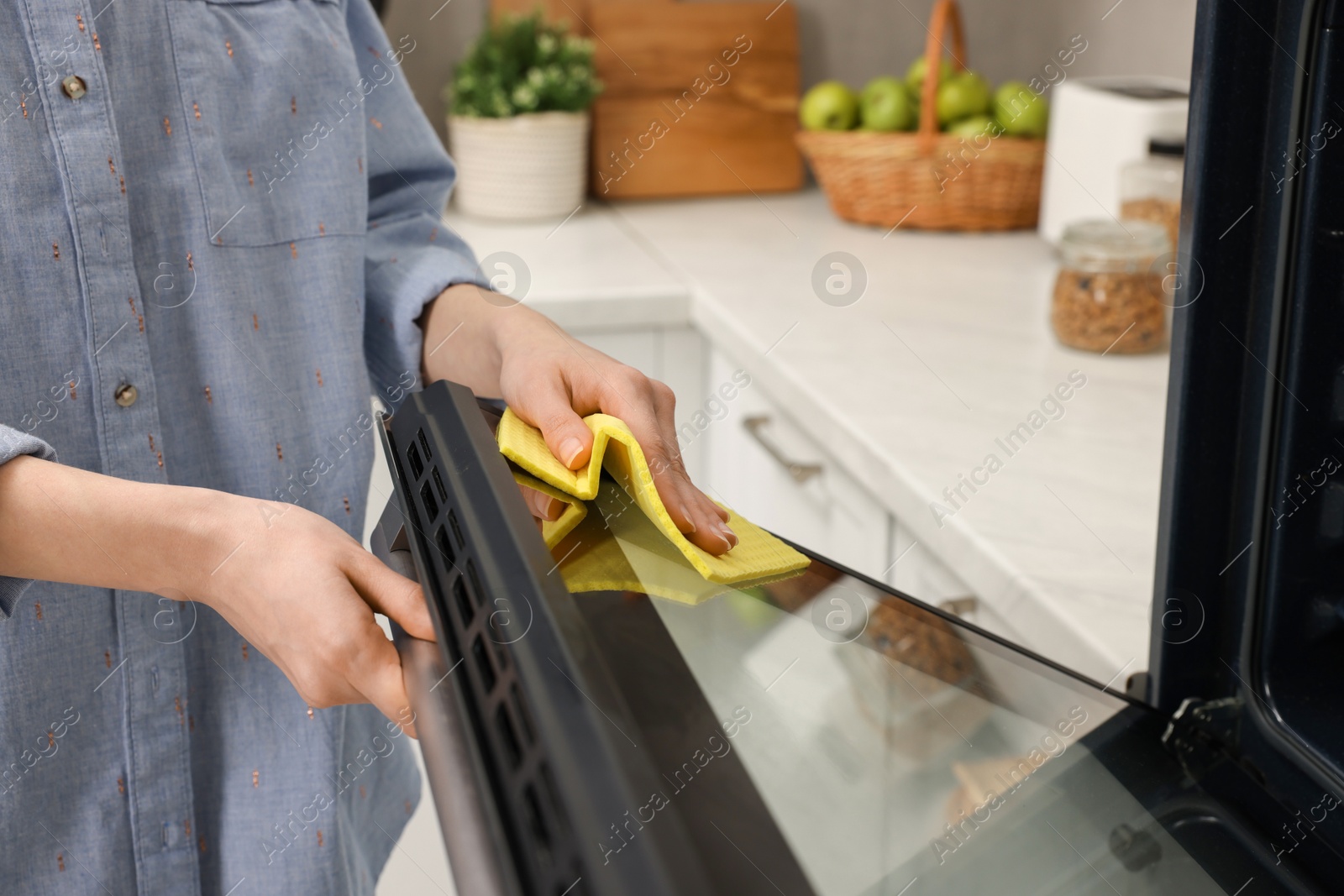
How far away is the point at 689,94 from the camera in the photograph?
5.96 ft

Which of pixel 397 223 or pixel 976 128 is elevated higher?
pixel 397 223

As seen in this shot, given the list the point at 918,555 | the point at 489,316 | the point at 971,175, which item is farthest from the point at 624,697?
the point at 971,175

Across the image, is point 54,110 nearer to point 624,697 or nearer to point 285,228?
point 285,228

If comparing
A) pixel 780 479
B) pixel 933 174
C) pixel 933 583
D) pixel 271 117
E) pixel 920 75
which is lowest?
pixel 780 479

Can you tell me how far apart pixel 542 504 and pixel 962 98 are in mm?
1333

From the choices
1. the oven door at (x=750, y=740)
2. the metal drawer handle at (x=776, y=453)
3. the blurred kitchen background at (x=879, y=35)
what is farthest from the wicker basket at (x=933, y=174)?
the oven door at (x=750, y=740)

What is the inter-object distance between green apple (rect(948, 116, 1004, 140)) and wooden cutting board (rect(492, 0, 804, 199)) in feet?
1.26

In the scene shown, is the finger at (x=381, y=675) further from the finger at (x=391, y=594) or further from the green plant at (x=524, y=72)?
the green plant at (x=524, y=72)

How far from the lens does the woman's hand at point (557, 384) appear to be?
45cm

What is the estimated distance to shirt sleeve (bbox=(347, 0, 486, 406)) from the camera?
0.72 m

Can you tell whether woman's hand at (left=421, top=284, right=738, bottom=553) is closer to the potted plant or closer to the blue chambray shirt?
the blue chambray shirt

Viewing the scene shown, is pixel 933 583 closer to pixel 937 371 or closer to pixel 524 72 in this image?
pixel 937 371

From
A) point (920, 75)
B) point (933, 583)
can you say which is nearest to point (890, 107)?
point (920, 75)

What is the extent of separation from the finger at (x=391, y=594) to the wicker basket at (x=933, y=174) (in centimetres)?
130
